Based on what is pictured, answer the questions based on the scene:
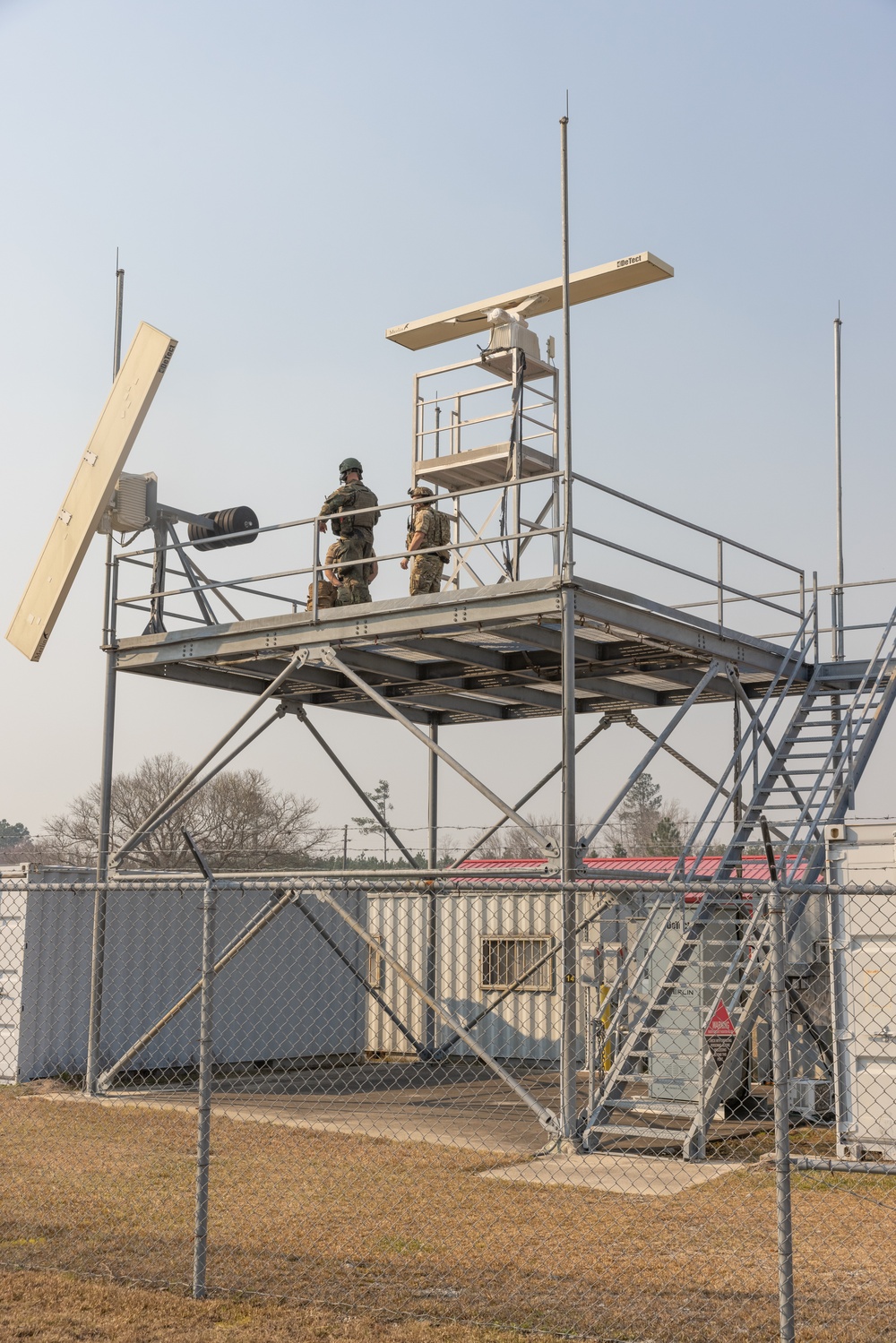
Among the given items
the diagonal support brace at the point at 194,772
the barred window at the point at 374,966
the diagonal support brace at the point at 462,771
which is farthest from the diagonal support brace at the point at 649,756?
the barred window at the point at 374,966

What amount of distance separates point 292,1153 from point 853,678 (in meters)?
8.66

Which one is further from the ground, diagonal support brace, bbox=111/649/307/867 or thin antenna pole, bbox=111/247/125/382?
thin antenna pole, bbox=111/247/125/382

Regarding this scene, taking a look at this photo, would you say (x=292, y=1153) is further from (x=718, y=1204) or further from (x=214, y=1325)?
(x=214, y=1325)

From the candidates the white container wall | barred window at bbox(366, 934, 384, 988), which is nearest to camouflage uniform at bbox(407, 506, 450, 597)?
the white container wall

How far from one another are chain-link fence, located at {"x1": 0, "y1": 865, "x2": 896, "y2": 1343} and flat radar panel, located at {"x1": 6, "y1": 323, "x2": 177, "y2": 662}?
307cm

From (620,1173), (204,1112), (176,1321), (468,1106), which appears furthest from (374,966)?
(176,1321)

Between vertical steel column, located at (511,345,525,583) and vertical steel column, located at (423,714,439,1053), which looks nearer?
vertical steel column, located at (511,345,525,583)

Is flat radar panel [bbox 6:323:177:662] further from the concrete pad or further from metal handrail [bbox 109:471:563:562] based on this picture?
the concrete pad

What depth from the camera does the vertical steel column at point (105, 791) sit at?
14602mm

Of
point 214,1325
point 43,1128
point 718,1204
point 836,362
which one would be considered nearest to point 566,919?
point 718,1204

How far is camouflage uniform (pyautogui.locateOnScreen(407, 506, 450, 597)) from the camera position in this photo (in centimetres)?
1434

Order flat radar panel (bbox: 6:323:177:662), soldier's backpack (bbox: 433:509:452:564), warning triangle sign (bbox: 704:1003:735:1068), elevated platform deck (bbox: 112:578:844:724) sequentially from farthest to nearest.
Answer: flat radar panel (bbox: 6:323:177:662), soldier's backpack (bbox: 433:509:452:564), elevated platform deck (bbox: 112:578:844:724), warning triangle sign (bbox: 704:1003:735:1068)

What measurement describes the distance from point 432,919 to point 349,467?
694 centimetres

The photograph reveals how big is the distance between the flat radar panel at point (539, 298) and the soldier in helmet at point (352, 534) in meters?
2.47
